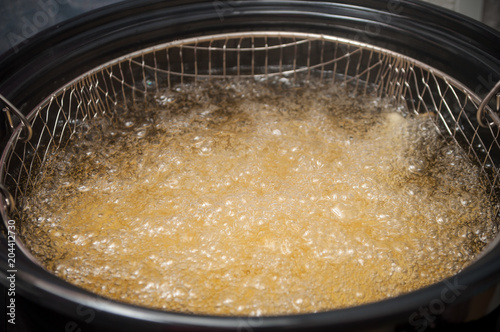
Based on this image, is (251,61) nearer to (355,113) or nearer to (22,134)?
(355,113)

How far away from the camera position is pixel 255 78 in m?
1.63

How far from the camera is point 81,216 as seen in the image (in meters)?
1.18

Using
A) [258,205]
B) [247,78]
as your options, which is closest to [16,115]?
[258,205]

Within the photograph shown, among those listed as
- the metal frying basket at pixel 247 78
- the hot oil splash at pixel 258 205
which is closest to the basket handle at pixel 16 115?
the metal frying basket at pixel 247 78

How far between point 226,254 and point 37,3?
129 cm

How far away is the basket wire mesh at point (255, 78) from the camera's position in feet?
4.31

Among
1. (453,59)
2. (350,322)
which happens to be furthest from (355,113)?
(350,322)

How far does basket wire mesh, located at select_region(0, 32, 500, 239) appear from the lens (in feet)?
4.31

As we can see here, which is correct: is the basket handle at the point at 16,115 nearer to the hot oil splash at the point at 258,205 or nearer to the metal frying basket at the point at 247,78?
the metal frying basket at the point at 247,78

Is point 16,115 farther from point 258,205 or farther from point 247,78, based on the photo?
point 247,78

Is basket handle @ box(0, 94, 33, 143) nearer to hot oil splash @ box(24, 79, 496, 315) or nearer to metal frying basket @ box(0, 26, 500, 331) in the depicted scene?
metal frying basket @ box(0, 26, 500, 331)

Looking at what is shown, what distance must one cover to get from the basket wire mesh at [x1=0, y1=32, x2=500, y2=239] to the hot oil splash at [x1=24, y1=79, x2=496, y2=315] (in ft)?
0.18

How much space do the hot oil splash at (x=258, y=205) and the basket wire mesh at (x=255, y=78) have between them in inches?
2.2

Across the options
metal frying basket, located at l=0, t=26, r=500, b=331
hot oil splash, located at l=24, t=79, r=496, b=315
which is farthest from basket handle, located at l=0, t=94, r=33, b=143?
hot oil splash, located at l=24, t=79, r=496, b=315
